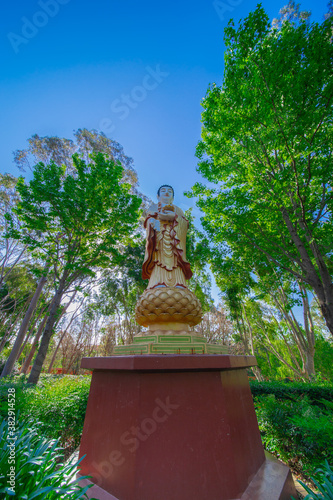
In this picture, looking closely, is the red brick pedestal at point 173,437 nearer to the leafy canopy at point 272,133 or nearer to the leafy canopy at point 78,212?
the leafy canopy at point 272,133

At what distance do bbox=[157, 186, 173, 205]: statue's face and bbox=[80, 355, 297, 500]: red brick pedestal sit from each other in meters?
3.84

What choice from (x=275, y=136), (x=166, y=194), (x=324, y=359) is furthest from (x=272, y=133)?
(x=324, y=359)

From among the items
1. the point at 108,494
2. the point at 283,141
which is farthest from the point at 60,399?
the point at 283,141

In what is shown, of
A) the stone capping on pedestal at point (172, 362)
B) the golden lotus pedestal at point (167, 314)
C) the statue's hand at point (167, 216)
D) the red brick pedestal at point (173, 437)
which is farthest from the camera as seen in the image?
the statue's hand at point (167, 216)

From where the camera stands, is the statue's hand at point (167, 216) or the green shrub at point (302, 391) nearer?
the statue's hand at point (167, 216)

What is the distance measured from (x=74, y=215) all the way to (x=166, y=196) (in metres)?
4.59

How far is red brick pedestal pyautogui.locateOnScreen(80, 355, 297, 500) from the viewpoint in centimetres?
220

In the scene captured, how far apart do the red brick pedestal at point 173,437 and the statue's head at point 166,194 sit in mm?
3863

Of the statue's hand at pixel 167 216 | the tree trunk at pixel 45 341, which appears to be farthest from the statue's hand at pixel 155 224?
the tree trunk at pixel 45 341

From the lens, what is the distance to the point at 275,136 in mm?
5559

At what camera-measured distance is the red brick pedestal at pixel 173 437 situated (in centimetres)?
220

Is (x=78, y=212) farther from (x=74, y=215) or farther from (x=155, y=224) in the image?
Result: (x=155, y=224)

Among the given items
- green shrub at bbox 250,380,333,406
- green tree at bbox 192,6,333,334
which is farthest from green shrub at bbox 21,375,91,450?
green tree at bbox 192,6,333,334

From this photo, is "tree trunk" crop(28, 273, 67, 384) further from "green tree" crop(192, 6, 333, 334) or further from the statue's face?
"green tree" crop(192, 6, 333, 334)
